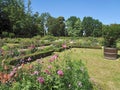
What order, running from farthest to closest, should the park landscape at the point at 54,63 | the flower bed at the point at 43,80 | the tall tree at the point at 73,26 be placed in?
the tall tree at the point at 73,26
the park landscape at the point at 54,63
the flower bed at the point at 43,80

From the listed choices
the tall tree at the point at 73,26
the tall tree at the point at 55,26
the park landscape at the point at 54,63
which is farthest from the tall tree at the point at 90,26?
the park landscape at the point at 54,63

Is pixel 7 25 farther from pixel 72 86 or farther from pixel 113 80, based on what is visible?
pixel 72 86

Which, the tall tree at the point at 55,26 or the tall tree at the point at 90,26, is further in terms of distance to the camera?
the tall tree at the point at 90,26

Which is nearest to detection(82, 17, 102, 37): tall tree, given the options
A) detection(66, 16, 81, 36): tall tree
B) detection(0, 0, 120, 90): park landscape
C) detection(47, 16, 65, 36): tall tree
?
detection(66, 16, 81, 36): tall tree

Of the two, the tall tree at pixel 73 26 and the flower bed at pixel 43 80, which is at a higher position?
the tall tree at pixel 73 26

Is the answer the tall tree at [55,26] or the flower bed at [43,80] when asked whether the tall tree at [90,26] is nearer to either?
the tall tree at [55,26]

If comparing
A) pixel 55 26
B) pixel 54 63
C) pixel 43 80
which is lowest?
pixel 43 80

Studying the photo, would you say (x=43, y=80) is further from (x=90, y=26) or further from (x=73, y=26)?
(x=73, y=26)

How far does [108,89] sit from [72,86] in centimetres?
270

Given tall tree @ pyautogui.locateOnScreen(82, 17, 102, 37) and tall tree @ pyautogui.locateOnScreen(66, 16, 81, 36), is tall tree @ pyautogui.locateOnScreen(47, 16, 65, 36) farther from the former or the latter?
tall tree @ pyautogui.locateOnScreen(82, 17, 102, 37)

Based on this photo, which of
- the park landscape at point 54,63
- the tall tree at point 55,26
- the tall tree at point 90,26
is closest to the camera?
the park landscape at point 54,63

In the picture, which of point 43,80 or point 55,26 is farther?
point 55,26

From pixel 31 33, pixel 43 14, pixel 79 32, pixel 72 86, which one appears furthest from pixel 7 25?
pixel 72 86

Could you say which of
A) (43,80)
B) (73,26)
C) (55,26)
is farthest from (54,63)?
(73,26)
